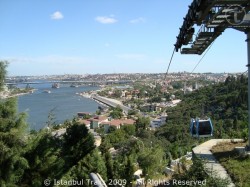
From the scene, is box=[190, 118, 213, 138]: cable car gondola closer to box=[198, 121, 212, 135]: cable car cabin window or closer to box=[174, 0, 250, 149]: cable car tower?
box=[198, 121, 212, 135]: cable car cabin window

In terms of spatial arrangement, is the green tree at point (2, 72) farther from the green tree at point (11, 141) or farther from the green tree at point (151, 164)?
the green tree at point (151, 164)

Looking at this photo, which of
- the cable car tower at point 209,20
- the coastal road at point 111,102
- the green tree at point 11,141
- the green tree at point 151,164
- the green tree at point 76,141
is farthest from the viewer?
the coastal road at point 111,102

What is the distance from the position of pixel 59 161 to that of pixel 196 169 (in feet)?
8.31

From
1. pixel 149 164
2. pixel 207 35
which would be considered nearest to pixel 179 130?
pixel 149 164

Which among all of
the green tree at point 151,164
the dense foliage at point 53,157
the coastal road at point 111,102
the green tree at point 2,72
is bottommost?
the coastal road at point 111,102

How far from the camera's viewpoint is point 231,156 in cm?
490

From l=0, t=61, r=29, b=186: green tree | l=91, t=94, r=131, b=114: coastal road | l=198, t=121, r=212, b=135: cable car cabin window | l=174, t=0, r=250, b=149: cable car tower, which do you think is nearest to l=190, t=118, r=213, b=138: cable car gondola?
l=198, t=121, r=212, b=135: cable car cabin window

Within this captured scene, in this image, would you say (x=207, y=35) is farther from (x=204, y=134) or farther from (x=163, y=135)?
(x=163, y=135)

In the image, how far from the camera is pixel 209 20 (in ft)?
10.5

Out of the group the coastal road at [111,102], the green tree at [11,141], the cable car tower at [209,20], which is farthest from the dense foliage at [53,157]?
the coastal road at [111,102]

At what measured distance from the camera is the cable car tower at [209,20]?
276 cm

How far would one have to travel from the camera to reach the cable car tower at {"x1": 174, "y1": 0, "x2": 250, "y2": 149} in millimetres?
2762

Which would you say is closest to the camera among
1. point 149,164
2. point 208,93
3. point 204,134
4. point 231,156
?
point 231,156

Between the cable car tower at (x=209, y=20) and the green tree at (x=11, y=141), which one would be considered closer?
the cable car tower at (x=209, y=20)
